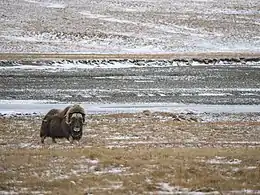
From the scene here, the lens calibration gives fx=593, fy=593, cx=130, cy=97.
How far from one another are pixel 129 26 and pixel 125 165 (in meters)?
65.5

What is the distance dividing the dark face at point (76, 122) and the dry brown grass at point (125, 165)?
55 cm

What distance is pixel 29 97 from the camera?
32.3m

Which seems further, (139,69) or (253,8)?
(253,8)

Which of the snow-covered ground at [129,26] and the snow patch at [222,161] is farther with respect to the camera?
the snow-covered ground at [129,26]

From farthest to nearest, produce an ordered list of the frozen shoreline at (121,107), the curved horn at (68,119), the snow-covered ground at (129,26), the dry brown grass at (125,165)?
the snow-covered ground at (129,26) → the frozen shoreline at (121,107) → the curved horn at (68,119) → the dry brown grass at (125,165)

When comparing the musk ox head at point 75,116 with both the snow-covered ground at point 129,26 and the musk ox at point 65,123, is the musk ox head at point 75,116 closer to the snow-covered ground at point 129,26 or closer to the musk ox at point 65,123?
the musk ox at point 65,123

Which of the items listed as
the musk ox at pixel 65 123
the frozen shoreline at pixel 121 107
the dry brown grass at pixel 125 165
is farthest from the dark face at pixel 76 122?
the frozen shoreline at pixel 121 107

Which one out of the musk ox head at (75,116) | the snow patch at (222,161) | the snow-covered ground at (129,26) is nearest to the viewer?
the snow patch at (222,161)

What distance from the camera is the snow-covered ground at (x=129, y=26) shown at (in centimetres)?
6550

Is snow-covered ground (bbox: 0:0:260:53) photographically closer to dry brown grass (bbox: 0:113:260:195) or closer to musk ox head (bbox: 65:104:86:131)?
dry brown grass (bbox: 0:113:260:195)

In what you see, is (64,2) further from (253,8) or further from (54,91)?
(54,91)

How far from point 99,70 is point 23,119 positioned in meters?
19.7

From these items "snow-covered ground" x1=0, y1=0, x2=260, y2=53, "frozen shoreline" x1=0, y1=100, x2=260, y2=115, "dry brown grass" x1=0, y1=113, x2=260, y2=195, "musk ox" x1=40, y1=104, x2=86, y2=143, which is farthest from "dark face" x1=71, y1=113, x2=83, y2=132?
"snow-covered ground" x1=0, y1=0, x2=260, y2=53

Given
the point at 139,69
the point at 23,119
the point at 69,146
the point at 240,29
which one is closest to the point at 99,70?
the point at 139,69
